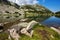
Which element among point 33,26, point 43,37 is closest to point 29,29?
point 33,26

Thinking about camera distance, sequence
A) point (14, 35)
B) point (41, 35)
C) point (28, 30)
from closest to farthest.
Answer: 1. point (41, 35)
2. point (14, 35)
3. point (28, 30)

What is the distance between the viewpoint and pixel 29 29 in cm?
834

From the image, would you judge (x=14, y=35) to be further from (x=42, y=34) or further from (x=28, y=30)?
(x=42, y=34)

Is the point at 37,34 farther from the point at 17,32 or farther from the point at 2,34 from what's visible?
the point at 2,34

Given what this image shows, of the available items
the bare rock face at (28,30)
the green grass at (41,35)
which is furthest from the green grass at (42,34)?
the bare rock face at (28,30)

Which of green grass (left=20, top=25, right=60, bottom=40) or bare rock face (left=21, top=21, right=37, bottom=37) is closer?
green grass (left=20, top=25, right=60, bottom=40)

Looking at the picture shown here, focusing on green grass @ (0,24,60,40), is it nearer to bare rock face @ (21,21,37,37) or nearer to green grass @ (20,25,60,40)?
green grass @ (20,25,60,40)

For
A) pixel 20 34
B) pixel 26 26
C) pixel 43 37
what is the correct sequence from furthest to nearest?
pixel 26 26 < pixel 20 34 < pixel 43 37

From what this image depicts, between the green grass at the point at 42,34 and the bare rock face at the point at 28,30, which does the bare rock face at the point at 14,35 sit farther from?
the bare rock face at the point at 28,30

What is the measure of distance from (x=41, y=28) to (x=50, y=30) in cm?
44

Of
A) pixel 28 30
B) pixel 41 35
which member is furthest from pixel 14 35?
pixel 41 35

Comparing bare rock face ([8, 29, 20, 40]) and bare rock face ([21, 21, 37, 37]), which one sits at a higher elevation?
bare rock face ([21, 21, 37, 37])

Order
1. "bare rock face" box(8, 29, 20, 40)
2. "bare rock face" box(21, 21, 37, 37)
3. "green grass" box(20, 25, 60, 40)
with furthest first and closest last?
"bare rock face" box(21, 21, 37, 37) < "bare rock face" box(8, 29, 20, 40) < "green grass" box(20, 25, 60, 40)

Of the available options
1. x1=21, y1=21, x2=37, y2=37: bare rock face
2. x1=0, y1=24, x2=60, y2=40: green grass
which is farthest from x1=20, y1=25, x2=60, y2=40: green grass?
x1=21, y1=21, x2=37, y2=37: bare rock face
